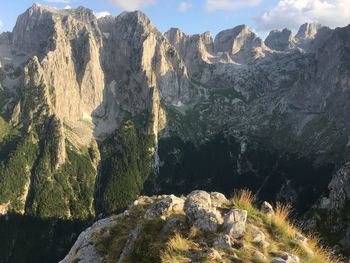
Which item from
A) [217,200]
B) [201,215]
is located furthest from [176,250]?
[217,200]

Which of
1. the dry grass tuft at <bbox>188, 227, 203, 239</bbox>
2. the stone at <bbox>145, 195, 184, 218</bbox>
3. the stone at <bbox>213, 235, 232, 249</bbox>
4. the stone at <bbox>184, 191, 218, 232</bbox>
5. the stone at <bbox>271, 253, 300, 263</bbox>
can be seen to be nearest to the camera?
the stone at <bbox>271, 253, 300, 263</bbox>

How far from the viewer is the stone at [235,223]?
2166cm

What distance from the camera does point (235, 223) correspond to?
2202 centimetres

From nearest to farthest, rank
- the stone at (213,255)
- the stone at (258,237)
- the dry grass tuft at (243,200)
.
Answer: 1. the stone at (213,255)
2. the stone at (258,237)
3. the dry grass tuft at (243,200)

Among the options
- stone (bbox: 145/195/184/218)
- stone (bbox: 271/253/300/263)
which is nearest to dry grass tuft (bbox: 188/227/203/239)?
stone (bbox: 145/195/184/218)

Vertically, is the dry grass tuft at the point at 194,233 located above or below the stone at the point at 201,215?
below

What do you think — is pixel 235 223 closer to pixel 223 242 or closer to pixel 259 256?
pixel 223 242

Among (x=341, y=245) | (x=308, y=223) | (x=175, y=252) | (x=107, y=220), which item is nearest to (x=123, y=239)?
(x=107, y=220)

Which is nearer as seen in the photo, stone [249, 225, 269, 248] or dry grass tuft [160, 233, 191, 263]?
dry grass tuft [160, 233, 191, 263]

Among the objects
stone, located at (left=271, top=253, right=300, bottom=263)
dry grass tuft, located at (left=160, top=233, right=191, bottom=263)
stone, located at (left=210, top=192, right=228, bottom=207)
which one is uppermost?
stone, located at (left=210, top=192, right=228, bottom=207)

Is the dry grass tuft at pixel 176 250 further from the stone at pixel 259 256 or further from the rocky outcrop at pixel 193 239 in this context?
the stone at pixel 259 256

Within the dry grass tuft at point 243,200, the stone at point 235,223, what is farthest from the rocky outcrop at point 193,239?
the dry grass tuft at point 243,200

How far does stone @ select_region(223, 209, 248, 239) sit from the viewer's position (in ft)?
71.1

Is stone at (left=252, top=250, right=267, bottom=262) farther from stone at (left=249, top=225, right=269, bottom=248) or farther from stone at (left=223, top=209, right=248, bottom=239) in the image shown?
stone at (left=223, top=209, right=248, bottom=239)
